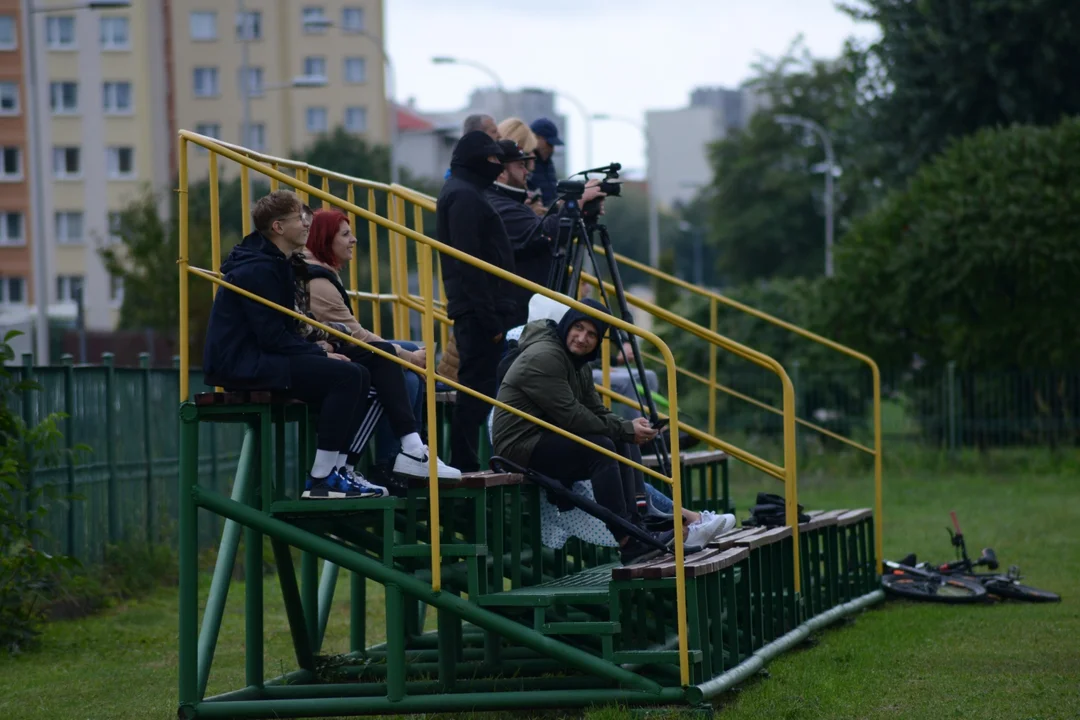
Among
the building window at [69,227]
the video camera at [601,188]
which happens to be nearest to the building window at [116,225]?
the video camera at [601,188]

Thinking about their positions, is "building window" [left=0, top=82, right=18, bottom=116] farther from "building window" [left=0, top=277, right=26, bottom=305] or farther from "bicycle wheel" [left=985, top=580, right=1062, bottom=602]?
"bicycle wheel" [left=985, top=580, right=1062, bottom=602]

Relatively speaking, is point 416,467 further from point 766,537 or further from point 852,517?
point 852,517

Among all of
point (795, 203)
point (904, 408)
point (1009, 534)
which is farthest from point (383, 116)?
point (1009, 534)

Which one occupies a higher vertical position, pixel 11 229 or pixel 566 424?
pixel 11 229

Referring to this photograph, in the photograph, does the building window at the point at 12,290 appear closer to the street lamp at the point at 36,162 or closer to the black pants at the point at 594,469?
the street lamp at the point at 36,162

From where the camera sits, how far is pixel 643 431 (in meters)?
8.26

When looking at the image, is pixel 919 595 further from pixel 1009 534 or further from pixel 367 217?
pixel 367 217

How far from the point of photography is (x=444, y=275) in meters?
9.02

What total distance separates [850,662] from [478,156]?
326 centimetres

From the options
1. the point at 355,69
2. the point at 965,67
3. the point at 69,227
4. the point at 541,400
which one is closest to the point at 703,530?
the point at 541,400

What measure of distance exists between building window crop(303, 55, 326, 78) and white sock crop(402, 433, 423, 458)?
73.7 m

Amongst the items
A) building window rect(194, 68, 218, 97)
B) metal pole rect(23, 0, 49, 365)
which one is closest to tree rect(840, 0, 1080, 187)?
metal pole rect(23, 0, 49, 365)

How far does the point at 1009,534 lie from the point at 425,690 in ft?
28.7

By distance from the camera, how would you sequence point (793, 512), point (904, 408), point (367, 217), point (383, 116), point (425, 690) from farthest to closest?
point (383, 116) → point (904, 408) → point (793, 512) → point (425, 690) → point (367, 217)
